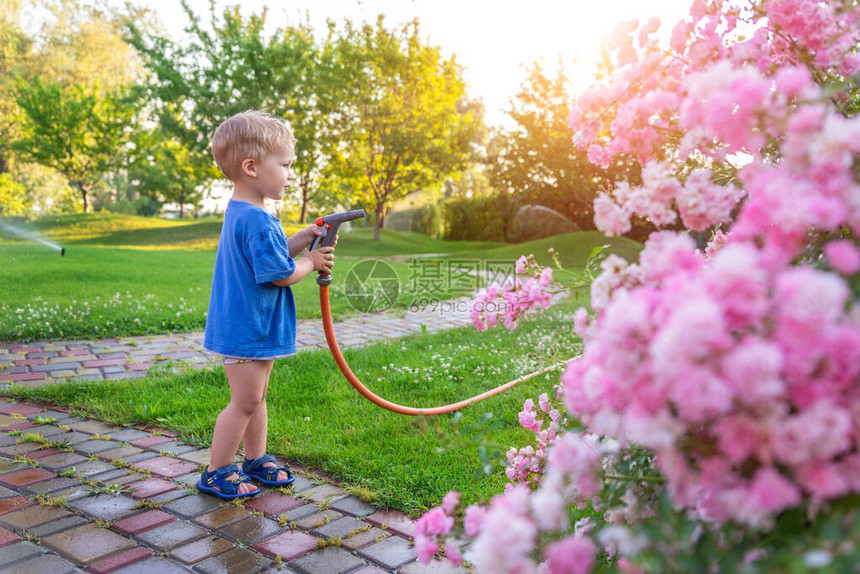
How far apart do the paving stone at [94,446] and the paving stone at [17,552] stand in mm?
Result: 977

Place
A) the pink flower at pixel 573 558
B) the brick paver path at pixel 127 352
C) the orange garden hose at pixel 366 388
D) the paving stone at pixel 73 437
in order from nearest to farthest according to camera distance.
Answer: the pink flower at pixel 573 558 < the orange garden hose at pixel 366 388 < the paving stone at pixel 73 437 < the brick paver path at pixel 127 352

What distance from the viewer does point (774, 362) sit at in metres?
0.79

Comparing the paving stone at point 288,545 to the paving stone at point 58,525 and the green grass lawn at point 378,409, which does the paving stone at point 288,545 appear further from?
the paving stone at point 58,525

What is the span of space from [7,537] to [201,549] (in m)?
0.75

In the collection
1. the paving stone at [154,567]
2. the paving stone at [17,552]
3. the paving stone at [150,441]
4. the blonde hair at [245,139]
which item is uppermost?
the blonde hair at [245,139]

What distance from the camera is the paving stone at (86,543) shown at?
2.17 metres

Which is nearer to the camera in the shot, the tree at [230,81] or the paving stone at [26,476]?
the paving stone at [26,476]

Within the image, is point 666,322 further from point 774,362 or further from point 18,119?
point 18,119

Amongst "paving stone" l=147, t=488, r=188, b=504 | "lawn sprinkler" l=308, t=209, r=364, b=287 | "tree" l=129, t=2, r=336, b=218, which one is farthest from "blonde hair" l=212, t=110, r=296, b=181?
"tree" l=129, t=2, r=336, b=218

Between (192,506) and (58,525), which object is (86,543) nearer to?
(58,525)

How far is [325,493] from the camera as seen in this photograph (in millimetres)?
2746

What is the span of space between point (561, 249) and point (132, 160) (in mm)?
25895

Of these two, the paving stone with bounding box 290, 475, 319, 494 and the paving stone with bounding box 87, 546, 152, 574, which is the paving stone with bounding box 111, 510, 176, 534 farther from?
the paving stone with bounding box 290, 475, 319, 494

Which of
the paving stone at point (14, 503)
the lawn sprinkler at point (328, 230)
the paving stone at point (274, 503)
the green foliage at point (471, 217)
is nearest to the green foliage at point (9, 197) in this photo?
the green foliage at point (471, 217)
